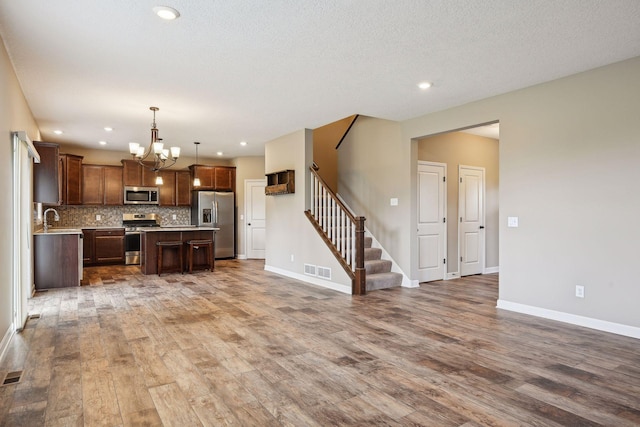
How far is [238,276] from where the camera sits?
23.1ft

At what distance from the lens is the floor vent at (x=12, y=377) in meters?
2.59

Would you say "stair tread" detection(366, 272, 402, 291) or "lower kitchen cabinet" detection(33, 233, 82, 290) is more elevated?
"lower kitchen cabinet" detection(33, 233, 82, 290)

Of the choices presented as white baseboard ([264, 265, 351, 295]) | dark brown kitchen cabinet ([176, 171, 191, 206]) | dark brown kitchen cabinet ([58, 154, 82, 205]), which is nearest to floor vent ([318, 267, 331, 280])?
white baseboard ([264, 265, 351, 295])

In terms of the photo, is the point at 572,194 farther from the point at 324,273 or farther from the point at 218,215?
the point at 218,215

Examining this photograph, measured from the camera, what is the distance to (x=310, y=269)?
6461mm

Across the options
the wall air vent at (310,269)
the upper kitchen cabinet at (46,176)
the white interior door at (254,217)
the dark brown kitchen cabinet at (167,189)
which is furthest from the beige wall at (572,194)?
the dark brown kitchen cabinet at (167,189)

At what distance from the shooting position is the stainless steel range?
8672 millimetres

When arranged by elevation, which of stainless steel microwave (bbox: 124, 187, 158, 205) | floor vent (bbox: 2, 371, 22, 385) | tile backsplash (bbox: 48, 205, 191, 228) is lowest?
floor vent (bbox: 2, 371, 22, 385)

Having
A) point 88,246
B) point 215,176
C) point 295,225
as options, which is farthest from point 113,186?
point 295,225

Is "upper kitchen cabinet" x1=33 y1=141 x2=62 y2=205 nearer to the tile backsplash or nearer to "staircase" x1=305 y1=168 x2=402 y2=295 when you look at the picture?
the tile backsplash

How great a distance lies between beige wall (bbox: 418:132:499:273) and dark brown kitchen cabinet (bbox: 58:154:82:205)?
24.5ft

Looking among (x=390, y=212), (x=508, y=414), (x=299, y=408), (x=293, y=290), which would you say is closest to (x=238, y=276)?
(x=293, y=290)

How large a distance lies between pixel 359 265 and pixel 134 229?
20.0ft

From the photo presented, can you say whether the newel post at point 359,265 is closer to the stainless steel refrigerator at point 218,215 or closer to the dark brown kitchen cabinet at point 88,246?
the stainless steel refrigerator at point 218,215
